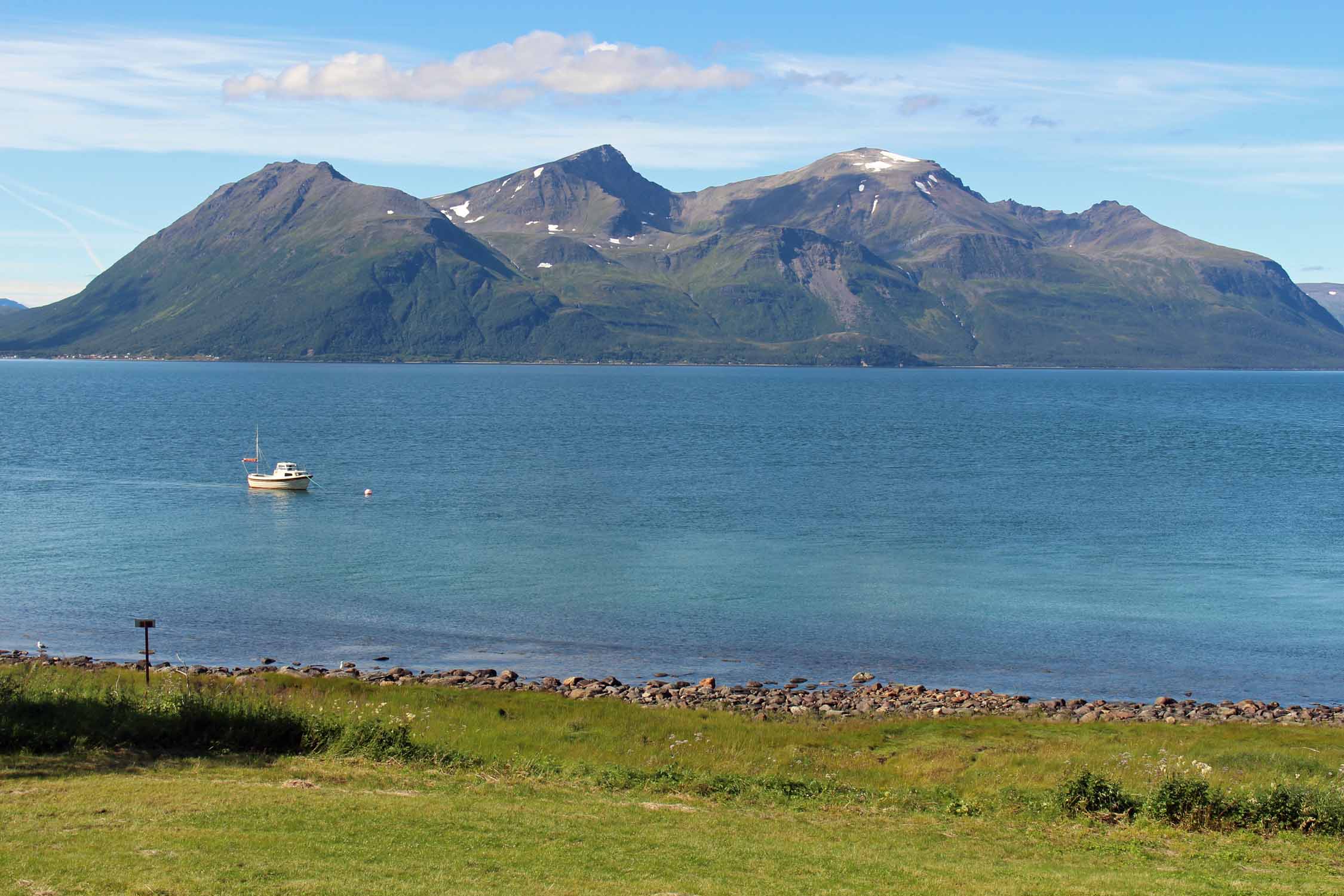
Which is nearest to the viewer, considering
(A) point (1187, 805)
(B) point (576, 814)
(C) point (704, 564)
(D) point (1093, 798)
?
→ (B) point (576, 814)

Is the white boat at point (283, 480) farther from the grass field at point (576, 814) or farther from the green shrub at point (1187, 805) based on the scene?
the green shrub at point (1187, 805)

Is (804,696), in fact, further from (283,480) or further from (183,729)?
(283,480)

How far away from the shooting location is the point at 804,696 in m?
41.5

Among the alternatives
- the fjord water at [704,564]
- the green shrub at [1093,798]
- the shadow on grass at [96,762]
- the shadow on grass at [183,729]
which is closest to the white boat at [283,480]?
the fjord water at [704,564]

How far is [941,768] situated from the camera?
30641mm

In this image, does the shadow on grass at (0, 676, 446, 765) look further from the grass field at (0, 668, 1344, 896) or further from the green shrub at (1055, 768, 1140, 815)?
the green shrub at (1055, 768, 1140, 815)

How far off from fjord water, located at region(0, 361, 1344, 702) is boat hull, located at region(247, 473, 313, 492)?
99 centimetres

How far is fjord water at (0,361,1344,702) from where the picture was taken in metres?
49.1

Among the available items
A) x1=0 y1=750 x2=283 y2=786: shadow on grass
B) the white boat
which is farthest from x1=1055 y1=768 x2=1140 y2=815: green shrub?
the white boat

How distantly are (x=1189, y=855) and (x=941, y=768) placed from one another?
1016 centimetres

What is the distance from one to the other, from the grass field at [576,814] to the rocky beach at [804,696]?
19.4ft

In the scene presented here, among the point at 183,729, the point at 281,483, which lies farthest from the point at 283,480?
the point at 183,729

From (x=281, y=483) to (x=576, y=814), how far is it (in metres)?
80.5

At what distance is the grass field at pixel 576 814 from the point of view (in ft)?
59.1
